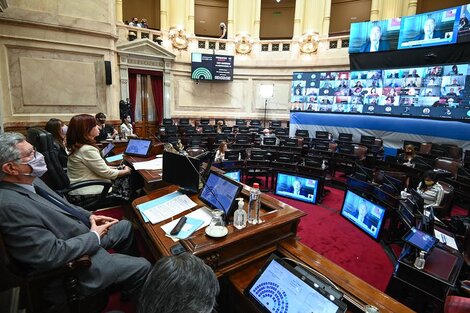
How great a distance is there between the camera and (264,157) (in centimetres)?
559

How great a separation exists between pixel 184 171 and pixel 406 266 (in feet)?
6.58

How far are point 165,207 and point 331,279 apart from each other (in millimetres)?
1303

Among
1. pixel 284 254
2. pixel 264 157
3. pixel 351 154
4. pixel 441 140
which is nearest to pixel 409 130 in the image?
pixel 441 140

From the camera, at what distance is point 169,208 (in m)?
2.02

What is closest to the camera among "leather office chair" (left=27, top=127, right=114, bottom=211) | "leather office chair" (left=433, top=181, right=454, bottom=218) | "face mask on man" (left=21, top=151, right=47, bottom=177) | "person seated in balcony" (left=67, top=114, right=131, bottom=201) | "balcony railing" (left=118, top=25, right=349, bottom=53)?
"face mask on man" (left=21, top=151, right=47, bottom=177)

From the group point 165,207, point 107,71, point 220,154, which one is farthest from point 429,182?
point 107,71

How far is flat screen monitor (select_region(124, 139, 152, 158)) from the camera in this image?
3641 mm

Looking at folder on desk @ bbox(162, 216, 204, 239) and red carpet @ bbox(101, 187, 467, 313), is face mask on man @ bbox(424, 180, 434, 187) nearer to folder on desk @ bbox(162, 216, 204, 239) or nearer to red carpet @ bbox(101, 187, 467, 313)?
red carpet @ bbox(101, 187, 467, 313)

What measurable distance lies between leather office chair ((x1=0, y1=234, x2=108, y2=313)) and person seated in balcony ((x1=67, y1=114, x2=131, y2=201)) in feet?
4.93

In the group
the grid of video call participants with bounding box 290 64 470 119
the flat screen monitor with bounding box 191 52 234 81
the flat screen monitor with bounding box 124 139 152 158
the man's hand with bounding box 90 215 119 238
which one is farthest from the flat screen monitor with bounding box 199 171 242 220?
the flat screen monitor with bounding box 191 52 234 81

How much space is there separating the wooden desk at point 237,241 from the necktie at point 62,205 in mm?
437

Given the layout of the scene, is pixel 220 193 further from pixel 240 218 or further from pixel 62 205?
pixel 62 205

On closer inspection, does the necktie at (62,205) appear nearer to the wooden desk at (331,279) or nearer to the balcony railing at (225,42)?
the wooden desk at (331,279)

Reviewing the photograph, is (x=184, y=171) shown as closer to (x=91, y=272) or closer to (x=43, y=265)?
(x=91, y=272)
